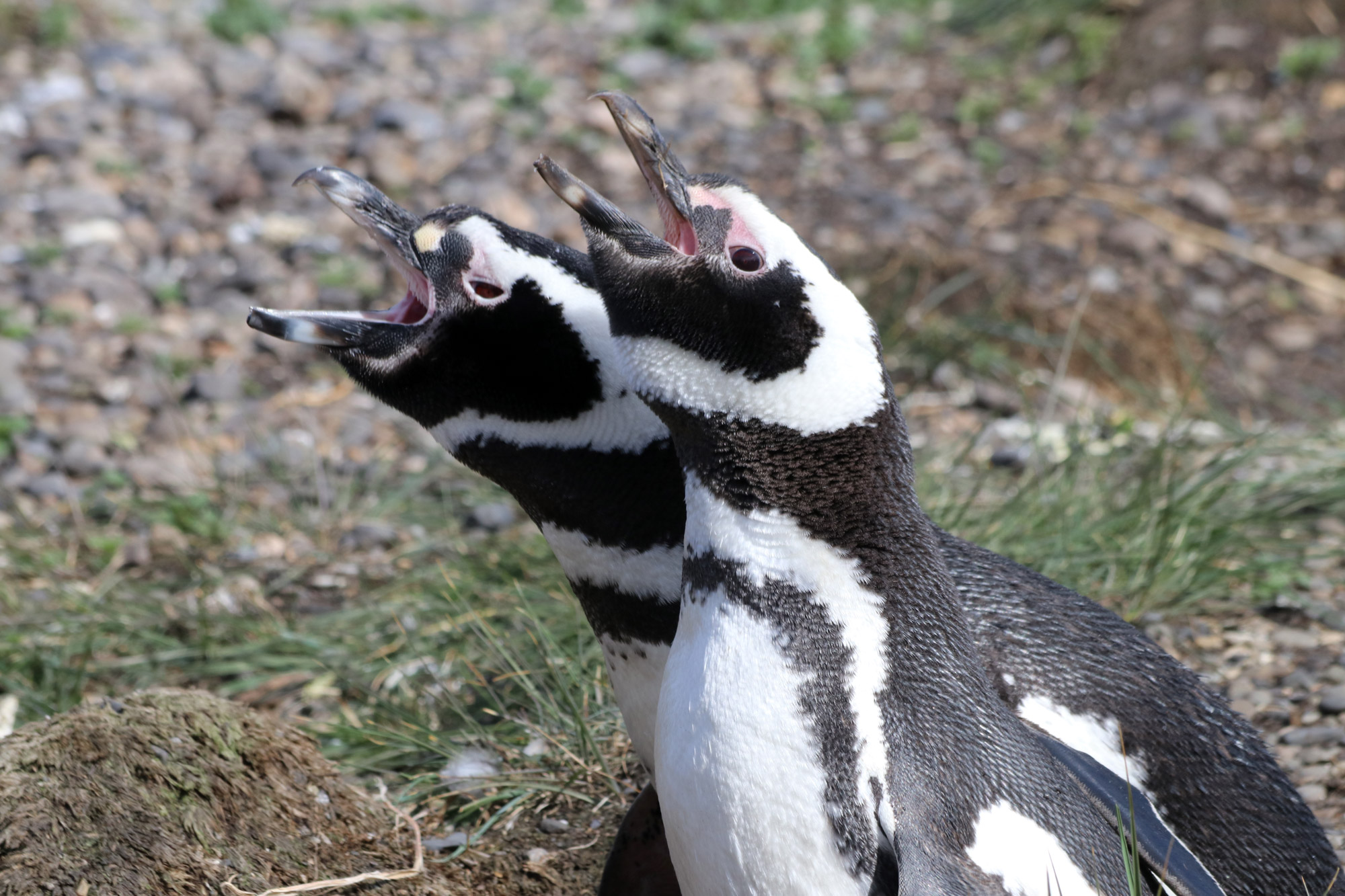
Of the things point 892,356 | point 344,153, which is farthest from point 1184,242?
point 344,153

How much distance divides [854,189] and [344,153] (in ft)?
8.06

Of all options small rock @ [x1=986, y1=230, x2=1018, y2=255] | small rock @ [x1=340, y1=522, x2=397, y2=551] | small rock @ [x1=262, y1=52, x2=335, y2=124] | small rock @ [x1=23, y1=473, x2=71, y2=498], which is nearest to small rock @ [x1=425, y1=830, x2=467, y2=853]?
small rock @ [x1=340, y1=522, x2=397, y2=551]

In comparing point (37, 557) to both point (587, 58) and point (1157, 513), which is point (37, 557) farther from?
point (587, 58)

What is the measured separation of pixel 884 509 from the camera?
1.83m

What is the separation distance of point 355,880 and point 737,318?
1110 mm

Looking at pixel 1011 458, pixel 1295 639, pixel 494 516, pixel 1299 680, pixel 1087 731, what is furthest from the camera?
pixel 1011 458

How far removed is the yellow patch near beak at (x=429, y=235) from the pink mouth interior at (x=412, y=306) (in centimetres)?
5

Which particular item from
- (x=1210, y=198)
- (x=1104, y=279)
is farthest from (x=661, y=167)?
(x=1210, y=198)

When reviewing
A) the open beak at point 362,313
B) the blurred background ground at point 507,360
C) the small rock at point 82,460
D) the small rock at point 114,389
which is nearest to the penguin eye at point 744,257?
the open beak at point 362,313

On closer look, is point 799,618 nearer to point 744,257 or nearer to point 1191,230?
point 744,257

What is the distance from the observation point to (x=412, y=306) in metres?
2.37

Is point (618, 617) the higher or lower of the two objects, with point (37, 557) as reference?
higher

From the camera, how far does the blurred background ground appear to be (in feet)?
10.6

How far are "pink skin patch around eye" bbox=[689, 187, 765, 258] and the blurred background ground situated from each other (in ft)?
4.23
